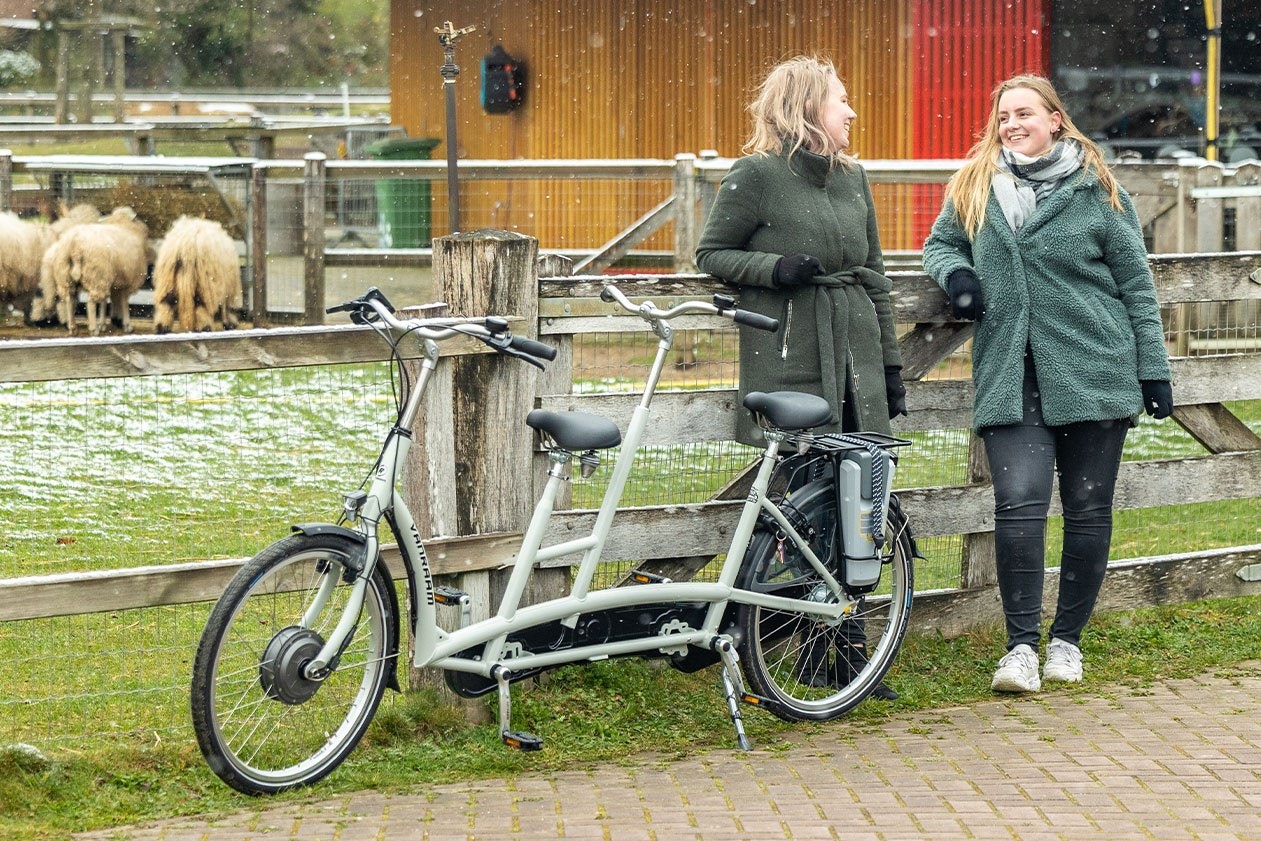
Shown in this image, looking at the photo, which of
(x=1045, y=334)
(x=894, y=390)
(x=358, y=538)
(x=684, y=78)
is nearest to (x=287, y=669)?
(x=358, y=538)

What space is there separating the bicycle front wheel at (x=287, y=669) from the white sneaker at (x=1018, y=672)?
210 cm

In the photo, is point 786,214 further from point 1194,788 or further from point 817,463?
point 1194,788

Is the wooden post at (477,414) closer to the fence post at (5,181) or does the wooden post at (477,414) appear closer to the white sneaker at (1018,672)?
Answer: the white sneaker at (1018,672)

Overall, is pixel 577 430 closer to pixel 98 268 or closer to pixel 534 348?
pixel 534 348

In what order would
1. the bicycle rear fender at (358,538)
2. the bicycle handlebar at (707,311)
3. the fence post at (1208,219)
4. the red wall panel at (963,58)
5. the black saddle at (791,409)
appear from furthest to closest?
the red wall panel at (963,58) → the fence post at (1208,219) → the black saddle at (791,409) → the bicycle handlebar at (707,311) → the bicycle rear fender at (358,538)

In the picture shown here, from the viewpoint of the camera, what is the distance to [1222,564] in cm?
671

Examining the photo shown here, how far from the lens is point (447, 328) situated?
15.2 feet

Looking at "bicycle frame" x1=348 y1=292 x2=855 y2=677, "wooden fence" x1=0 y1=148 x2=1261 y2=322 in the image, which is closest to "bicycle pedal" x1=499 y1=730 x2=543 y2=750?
"bicycle frame" x1=348 y1=292 x2=855 y2=677

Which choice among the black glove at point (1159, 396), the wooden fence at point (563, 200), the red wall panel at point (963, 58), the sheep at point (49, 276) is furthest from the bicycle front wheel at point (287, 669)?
the red wall panel at point (963, 58)

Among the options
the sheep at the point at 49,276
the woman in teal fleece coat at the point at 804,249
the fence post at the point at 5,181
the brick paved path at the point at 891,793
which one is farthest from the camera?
the fence post at the point at 5,181

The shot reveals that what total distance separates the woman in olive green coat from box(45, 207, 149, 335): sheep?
34.9 feet

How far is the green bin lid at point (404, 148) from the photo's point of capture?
20.0 meters

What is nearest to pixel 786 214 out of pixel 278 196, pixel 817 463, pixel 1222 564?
pixel 817 463

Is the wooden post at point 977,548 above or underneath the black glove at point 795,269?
underneath
